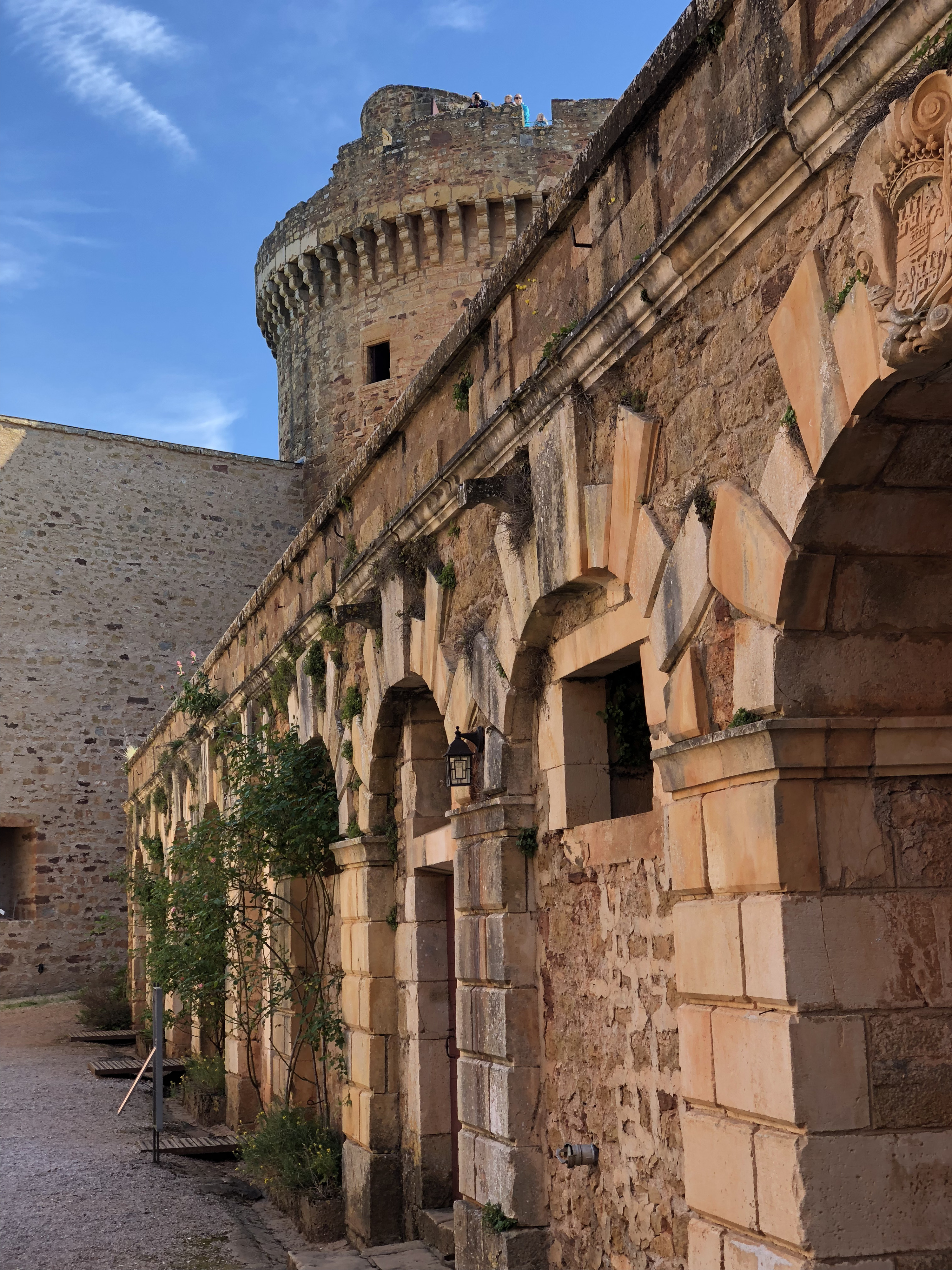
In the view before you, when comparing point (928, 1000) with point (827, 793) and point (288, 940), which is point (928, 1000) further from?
point (288, 940)

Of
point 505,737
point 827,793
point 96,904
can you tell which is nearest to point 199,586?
point 96,904

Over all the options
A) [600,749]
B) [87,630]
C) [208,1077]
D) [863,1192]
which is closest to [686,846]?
[863,1192]

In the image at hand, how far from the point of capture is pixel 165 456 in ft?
69.7

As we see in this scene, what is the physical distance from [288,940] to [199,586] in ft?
41.9

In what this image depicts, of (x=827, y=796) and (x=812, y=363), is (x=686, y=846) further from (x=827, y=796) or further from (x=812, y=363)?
(x=812, y=363)

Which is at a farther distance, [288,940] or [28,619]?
[28,619]

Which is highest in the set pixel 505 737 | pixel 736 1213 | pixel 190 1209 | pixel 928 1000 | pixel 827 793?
pixel 505 737

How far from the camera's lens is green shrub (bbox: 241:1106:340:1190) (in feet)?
24.0

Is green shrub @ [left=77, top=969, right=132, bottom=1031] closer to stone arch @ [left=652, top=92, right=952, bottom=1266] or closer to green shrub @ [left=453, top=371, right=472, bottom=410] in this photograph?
green shrub @ [left=453, top=371, right=472, bottom=410]

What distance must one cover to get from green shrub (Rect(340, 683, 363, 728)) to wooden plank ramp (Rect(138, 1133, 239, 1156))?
348 cm

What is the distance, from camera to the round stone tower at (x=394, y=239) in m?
18.2

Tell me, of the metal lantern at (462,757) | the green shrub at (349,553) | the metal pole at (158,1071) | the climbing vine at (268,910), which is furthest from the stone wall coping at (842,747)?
the metal pole at (158,1071)

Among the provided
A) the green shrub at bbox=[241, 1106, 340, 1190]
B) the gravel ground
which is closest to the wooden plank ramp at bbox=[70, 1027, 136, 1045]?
the gravel ground

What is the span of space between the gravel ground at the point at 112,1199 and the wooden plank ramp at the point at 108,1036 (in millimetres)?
3760
